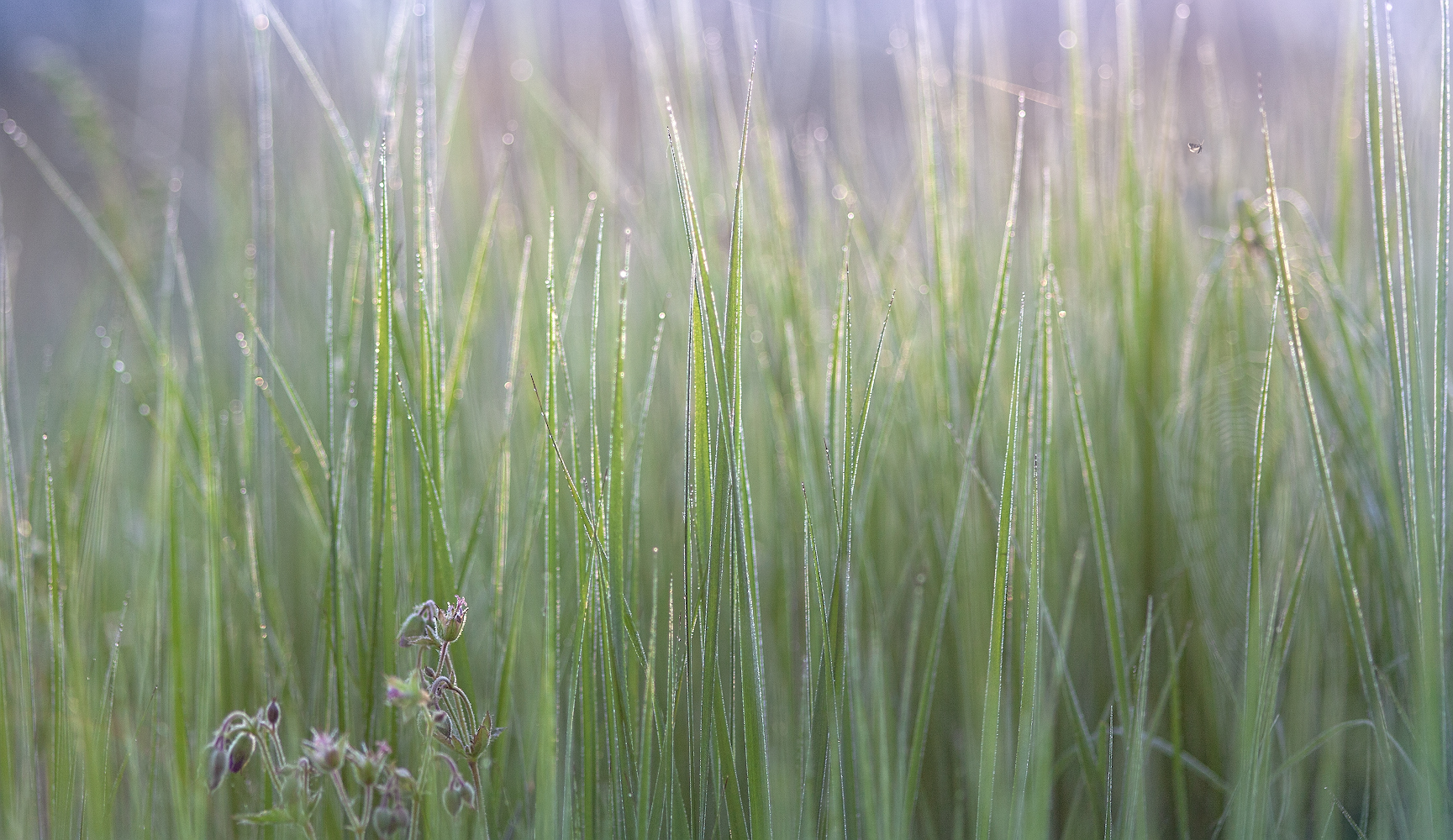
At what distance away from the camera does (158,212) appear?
1361 millimetres

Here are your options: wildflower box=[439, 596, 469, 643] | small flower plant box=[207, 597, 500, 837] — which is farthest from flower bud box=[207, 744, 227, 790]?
wildflower box=[439, 596, 469, 643]

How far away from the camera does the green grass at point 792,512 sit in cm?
50

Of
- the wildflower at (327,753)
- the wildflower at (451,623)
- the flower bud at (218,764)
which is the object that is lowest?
the flower bud at (218,764)

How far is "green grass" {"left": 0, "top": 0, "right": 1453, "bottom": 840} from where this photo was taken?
499mm

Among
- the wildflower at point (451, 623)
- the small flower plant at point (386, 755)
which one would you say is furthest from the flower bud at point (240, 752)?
the wildflower at point (451, 623)

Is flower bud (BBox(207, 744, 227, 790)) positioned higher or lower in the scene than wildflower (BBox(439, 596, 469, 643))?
lower

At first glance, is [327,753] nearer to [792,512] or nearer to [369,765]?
[369,765]

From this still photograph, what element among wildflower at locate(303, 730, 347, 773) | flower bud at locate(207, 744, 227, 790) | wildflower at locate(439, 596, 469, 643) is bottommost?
flower bud at locate(207, 744, 227, 790)

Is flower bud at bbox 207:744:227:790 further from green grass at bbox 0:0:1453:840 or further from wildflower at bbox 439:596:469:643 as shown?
wildflower at bbox 439:596:469:643

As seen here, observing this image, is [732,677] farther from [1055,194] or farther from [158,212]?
[158,212]

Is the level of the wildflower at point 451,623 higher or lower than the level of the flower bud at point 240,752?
higher

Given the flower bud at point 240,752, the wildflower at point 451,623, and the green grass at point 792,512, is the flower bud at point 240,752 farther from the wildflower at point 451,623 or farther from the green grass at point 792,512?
the wildflower at point 451,623

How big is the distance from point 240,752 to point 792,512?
0.37 m

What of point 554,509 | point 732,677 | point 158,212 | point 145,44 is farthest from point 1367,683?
point 145,44
